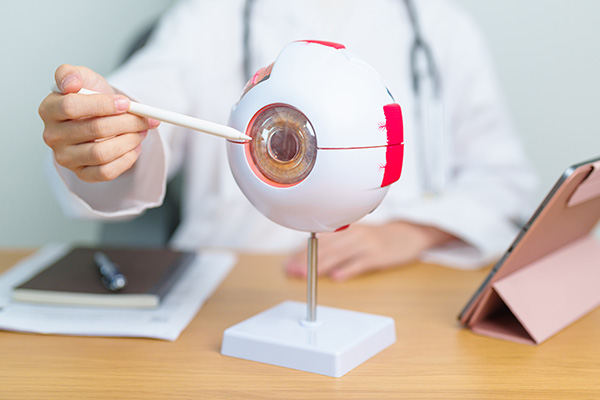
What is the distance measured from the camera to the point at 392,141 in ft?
1.62

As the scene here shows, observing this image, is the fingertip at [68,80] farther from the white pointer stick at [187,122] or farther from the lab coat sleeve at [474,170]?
the lab coat sleeve at [474,170]

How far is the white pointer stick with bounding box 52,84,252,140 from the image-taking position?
19.0 inches

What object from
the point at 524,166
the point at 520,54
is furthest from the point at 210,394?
the point at 520,54

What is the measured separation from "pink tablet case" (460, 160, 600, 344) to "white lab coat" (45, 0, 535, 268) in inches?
13.3

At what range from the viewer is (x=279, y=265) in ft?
2.74

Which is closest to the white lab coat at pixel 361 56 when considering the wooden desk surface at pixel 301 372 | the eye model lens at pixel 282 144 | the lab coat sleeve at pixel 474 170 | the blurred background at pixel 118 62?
the lab coat sleeve at pixel 474 170

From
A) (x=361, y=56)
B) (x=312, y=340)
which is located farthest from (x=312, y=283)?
(x=361, y=56)

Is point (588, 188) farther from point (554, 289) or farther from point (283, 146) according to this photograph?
point (283, 146)

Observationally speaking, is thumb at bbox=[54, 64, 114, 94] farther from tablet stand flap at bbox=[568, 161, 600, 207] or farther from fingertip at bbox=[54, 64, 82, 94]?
tablet stand flap at bbox=[568, 161, 600, 207]

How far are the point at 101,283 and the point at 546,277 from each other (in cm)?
46

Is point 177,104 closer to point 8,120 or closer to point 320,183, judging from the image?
point 8,120

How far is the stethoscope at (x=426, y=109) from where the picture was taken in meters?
1.13

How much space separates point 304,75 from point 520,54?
3.93ft

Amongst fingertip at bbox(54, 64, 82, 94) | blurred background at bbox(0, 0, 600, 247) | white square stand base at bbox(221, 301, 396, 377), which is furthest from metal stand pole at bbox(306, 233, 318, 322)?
blurred background at bbox(0, 0, 600, 247)
